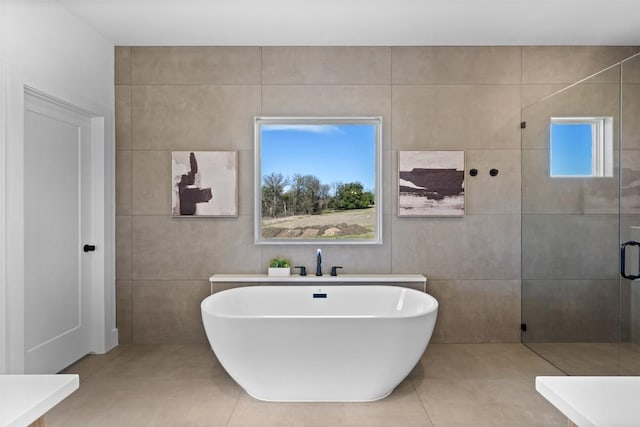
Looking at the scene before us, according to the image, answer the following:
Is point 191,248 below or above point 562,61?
below

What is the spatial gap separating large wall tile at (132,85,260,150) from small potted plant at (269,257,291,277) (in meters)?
1.08

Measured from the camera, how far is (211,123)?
3709mm

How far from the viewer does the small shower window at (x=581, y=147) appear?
269 cm

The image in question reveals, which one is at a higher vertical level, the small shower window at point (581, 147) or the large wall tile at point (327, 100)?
the large wall tile at point (327, 100)

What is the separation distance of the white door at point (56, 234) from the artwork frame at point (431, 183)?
8.35 feet

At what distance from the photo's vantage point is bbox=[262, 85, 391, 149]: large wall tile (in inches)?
146

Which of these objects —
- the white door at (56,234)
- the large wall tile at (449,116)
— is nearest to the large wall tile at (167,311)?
the white door at (56,234)

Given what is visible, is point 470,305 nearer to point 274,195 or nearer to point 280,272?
point 280,272

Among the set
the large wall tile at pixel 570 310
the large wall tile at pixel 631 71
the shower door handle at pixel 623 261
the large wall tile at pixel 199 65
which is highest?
the large wall tile at pixel 199 65

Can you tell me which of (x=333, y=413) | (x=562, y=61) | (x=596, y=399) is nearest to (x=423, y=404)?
(x=333, y=413)

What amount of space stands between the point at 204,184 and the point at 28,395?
9.07 feet

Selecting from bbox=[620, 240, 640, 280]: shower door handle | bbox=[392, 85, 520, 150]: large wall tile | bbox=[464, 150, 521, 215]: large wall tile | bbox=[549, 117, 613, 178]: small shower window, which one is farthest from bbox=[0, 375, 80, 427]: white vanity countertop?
bbox=[464, 150, 521, 215]: large wall tile

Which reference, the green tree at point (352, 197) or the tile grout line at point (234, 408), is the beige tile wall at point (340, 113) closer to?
the green tree at point (352, 197)

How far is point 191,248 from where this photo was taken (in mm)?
3725
